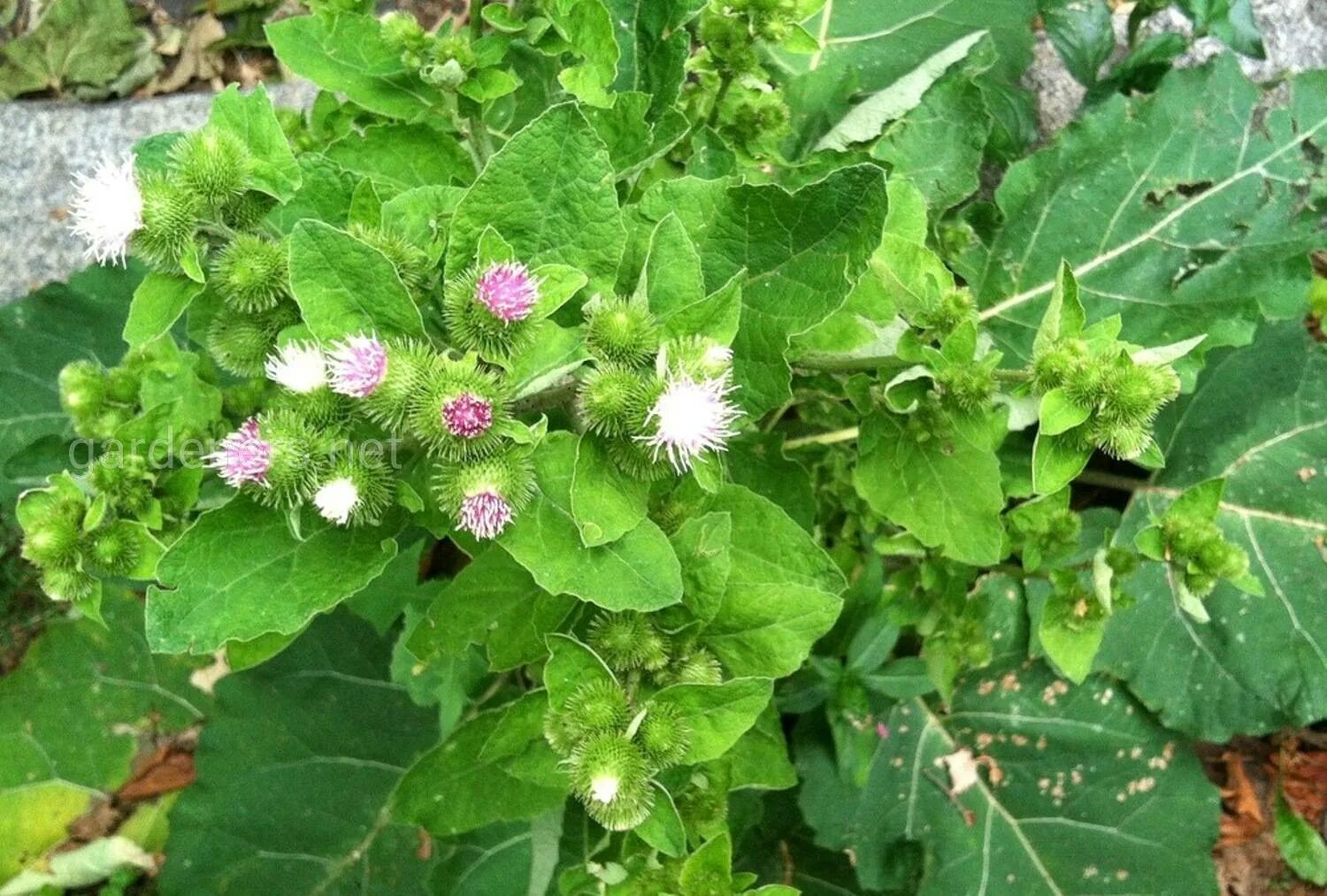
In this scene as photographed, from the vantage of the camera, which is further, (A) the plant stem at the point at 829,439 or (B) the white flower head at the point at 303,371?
(A) the plant stem at the point at 829,439

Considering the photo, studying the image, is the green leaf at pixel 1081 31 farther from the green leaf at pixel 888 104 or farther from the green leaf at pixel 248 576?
the green leaf at pixel 248 576

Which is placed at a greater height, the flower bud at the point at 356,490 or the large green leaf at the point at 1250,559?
the flower bud at the point at 356,490

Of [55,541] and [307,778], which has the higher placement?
[55,541]

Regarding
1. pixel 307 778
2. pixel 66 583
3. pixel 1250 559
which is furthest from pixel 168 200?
pixel 1250 559

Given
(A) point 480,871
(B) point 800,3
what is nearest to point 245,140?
(B) point 800,3

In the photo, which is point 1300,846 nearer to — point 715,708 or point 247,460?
point 715,708

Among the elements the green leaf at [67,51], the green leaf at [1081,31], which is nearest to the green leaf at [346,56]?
the green leaf at [1081,31]
